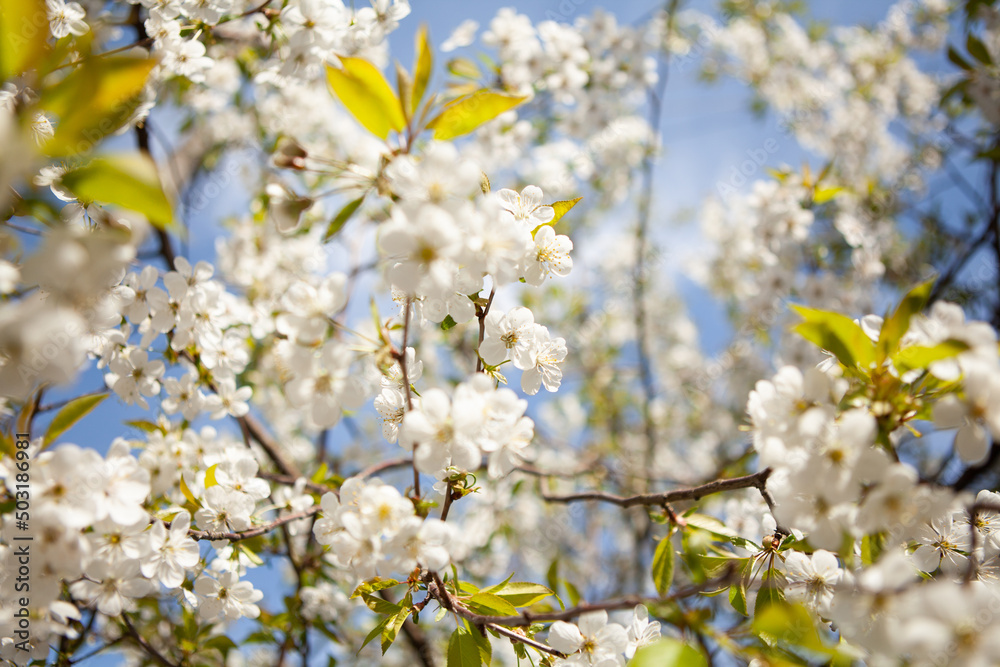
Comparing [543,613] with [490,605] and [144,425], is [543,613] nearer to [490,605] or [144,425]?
[490,605]

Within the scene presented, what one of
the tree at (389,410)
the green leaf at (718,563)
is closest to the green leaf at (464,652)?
the tree at (389,410)

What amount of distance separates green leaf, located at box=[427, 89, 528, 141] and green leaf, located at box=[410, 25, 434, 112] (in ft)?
0.15

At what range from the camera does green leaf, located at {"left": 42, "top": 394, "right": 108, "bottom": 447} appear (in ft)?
3.04

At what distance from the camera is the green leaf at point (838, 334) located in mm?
766

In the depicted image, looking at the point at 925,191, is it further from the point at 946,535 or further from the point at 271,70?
the point at 271,70

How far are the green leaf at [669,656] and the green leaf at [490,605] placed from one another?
28 cm

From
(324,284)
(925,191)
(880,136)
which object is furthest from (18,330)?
(880,136)

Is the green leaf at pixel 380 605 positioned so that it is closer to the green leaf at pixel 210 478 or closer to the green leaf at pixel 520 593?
the green leaf at pixel 520 593

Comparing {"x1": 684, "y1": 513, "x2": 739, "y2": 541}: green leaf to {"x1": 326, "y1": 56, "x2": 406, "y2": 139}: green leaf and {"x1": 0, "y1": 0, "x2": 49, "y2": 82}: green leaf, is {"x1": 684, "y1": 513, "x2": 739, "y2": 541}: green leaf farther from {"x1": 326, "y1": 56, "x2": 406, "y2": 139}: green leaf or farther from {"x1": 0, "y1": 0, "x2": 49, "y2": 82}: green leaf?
{"x1": 0, "y1": 0, "x2": 49, "y2": 82}: green leaf

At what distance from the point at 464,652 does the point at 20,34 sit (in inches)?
46.9

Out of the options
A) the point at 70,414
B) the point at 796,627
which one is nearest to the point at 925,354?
the point at 796,627

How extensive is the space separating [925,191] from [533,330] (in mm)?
5745

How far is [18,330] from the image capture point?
55cm

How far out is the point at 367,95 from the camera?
0.82 m
